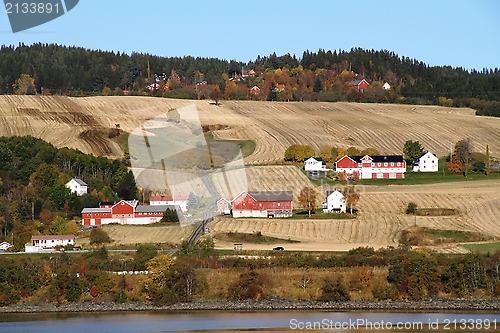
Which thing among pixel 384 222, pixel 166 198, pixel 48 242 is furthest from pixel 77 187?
pixel 384 222

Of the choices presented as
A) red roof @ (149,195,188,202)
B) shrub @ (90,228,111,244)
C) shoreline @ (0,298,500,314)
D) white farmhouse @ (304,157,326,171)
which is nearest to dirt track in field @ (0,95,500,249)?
white farmhouse @ (304,157,326,171)

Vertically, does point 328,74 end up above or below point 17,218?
above

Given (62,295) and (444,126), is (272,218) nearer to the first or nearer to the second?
(62,295)

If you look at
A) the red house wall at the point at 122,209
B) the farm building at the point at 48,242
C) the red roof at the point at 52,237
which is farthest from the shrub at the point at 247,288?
the red house wall at the point at 122,209

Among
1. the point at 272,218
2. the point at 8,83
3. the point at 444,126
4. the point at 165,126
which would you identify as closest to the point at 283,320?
the point at 272,218

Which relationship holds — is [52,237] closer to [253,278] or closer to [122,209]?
[122,209]
